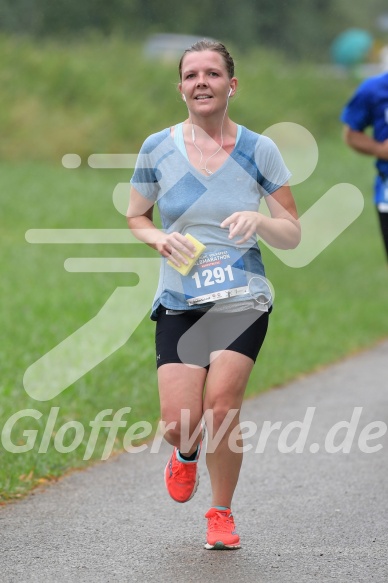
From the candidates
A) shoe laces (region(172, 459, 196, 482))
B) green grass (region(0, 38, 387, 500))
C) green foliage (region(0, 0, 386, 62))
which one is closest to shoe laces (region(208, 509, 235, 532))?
shoe laces (region(172, 459, 196, 482))

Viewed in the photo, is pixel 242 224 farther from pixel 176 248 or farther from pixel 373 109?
pixel 373 109

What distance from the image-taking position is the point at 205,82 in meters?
5.16

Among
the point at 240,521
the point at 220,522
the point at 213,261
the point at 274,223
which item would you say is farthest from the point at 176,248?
the point at 240,521

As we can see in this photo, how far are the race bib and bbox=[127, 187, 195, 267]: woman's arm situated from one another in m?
0.13

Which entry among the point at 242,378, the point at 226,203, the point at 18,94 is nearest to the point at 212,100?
the point at 226,203

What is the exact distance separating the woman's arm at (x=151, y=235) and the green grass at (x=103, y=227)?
0.90 m

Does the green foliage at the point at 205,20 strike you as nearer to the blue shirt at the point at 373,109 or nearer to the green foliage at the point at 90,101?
the green foliage at the point at 90,101

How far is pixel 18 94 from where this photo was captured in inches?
1078

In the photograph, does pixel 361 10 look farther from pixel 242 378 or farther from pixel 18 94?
pixel 242 378

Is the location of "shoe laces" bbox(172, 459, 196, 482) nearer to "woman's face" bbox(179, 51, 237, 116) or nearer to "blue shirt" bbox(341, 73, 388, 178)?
"woman's face" bbox(179, 51, 237, 116)

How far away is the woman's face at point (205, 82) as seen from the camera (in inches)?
203

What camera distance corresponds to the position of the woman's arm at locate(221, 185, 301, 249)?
16.3 feet

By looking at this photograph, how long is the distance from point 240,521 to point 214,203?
1.57m

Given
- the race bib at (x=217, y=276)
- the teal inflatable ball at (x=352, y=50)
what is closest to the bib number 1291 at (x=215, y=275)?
the race bib at (x=217, y=276)
